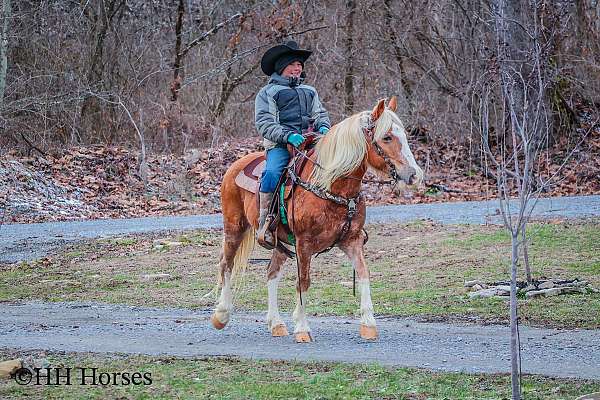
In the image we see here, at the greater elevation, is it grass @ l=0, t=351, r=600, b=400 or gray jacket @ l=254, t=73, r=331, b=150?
gray jacket @ l=254, t=73, r=331, b=150

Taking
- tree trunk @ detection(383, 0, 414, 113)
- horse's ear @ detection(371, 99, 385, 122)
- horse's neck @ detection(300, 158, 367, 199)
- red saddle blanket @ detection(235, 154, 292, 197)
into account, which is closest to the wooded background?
tree trunk @ detection(383, 0, 414, 113)

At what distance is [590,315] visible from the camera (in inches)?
398

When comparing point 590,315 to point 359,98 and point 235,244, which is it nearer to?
point 235,244

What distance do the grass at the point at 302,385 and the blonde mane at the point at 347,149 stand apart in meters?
2.09

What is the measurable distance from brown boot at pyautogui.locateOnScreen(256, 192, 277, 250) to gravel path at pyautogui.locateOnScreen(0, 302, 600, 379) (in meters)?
0.94

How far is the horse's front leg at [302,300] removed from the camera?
30.6 feet

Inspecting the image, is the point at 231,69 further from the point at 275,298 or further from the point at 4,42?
the point at 275,298

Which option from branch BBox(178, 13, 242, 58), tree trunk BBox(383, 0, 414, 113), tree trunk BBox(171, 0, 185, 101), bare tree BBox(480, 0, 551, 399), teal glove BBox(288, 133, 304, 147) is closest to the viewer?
bare tree BBox(480, 0, 551, 399)

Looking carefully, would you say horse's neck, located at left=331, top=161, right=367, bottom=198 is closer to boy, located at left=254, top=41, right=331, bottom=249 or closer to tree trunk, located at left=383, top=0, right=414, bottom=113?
boy, located at left=254, top=41, right=331, bottom=249

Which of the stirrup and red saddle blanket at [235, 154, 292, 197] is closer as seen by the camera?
the stirrup

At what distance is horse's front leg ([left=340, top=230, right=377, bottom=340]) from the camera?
9211 millimetres

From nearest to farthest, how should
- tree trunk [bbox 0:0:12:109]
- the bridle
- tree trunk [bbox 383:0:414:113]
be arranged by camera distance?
the bridle
tree trunk [bbox 0:0:12:109]
tree trunk [bbox 383:0:414:113]

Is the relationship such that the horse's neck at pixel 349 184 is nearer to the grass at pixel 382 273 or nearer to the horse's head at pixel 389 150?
the horse's head at pixel 389 150

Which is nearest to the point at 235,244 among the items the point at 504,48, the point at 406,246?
the point at 504,48
